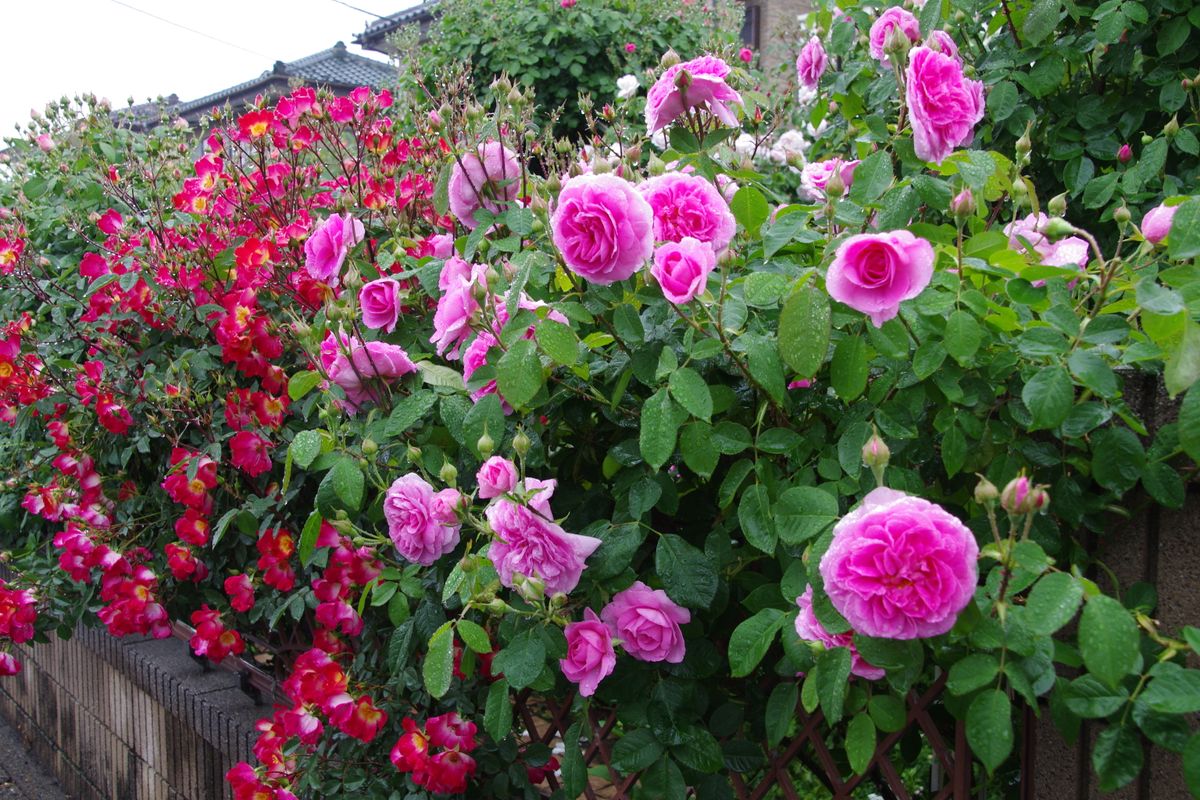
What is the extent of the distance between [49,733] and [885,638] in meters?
3.62

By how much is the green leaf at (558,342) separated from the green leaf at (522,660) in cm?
35

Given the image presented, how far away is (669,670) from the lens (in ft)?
4.33

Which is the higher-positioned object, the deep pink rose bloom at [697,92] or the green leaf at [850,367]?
the deep pink rose bloom at [697,92]

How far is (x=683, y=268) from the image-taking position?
108 cm

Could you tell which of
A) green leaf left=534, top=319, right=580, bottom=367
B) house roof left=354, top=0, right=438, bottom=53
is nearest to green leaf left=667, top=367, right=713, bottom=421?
green leaf left=534, top=319, right=580, bottom=367

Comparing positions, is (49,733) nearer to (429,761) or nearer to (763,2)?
(429,761)

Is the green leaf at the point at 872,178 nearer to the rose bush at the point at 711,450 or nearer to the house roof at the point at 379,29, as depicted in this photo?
the rose bush at the point at 711,450

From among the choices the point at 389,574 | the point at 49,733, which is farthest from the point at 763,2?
the point at 389,574

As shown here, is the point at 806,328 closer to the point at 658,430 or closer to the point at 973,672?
the point at 658,430

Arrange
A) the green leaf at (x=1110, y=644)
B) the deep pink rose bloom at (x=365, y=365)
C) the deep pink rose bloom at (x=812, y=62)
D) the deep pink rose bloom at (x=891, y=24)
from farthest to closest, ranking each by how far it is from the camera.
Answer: the deep pink rose bloom at (x=812, y=62) < the deep pink rose bloom at (x=891, y=24) < the deep pink rose bloom at (x=365, y=365) < the green leaf at (x=1110, y=644)

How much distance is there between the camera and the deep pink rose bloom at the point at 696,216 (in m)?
1.19

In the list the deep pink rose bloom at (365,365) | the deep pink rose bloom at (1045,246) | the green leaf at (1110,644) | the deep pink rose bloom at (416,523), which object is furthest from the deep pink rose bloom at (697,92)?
the green leaf at (1110,644)

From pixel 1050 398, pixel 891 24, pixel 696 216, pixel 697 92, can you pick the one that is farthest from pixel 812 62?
pixel 1050 398

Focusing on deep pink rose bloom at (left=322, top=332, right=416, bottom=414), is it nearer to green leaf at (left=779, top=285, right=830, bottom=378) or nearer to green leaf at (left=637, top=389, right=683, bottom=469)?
green leaf at (left=637, top=389, right=683, bottom=469)
